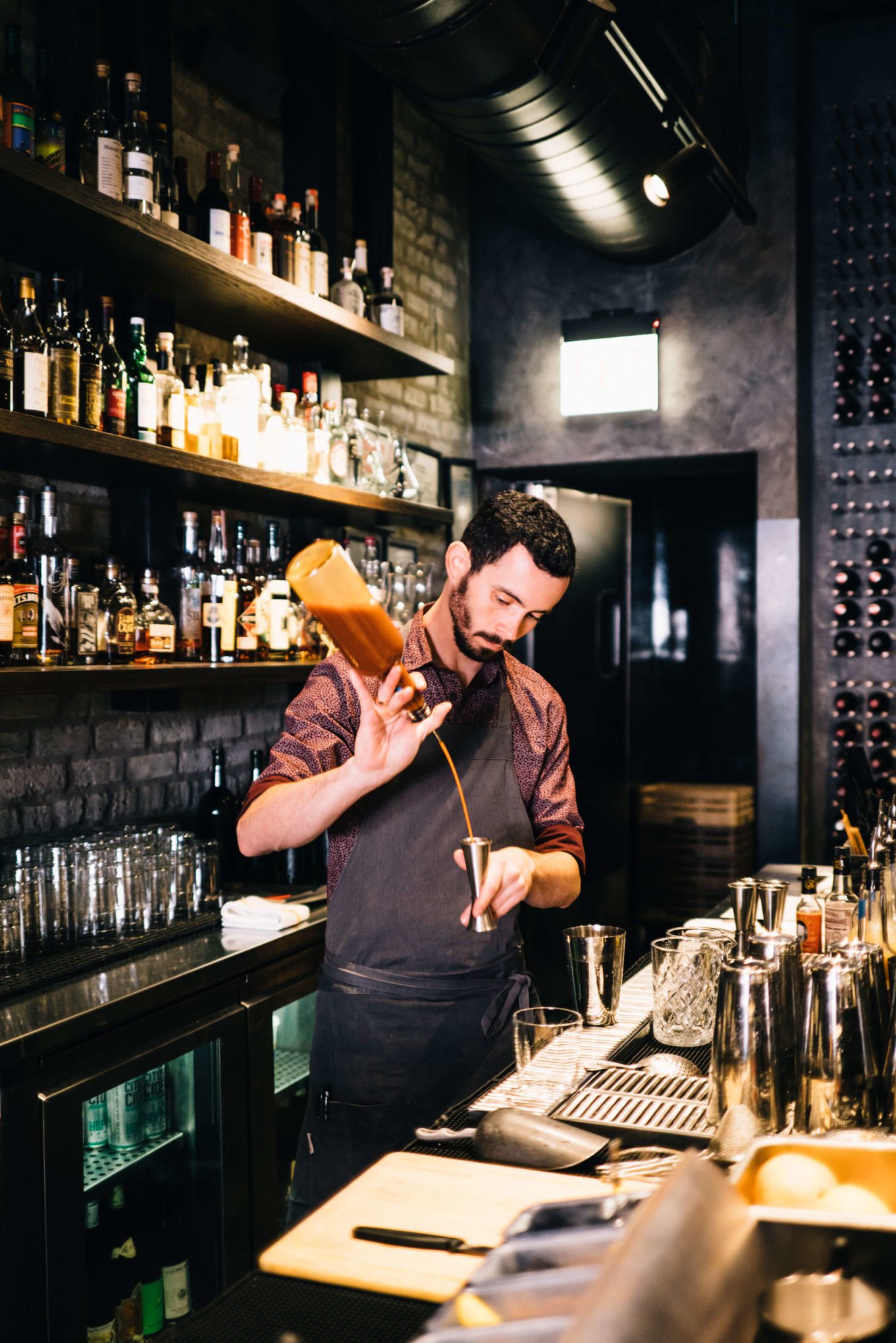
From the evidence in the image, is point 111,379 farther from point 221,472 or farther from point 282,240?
point 282,240

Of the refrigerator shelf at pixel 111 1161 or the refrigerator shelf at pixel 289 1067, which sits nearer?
the refrigerator shelf at pixel 111 1161

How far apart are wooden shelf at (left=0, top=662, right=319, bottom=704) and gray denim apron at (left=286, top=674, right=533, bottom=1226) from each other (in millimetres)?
738

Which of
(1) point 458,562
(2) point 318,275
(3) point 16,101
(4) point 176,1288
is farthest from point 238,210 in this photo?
(4) point 176,1288

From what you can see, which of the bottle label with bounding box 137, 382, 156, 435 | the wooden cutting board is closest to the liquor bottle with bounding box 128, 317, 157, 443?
the bottle label with bounding box 137, 382, 156, 435

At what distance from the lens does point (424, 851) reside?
2.04 m

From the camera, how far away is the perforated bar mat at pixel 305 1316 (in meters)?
0.94

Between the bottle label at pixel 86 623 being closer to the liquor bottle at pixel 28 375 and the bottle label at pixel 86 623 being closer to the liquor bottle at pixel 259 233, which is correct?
the liquor bottle at pixel 28 375

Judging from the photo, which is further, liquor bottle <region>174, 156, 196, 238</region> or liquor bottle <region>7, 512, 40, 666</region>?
liquor bottle <region>174, 156, 196, 238</region>

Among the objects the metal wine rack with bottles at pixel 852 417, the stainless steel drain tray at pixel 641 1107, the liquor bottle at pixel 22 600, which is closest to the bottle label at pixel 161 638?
the liquor bottle at pixel 22 600

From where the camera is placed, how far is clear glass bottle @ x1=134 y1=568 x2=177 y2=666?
278 cm

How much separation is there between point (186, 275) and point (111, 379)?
320 millimetres

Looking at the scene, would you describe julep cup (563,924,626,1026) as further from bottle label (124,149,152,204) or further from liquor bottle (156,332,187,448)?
bottle label (124,149,152,204)

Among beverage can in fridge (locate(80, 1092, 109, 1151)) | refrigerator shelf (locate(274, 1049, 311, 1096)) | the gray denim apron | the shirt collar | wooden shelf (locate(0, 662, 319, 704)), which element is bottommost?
refrigerator shelf (locate(274, 1049, 311, 1096))

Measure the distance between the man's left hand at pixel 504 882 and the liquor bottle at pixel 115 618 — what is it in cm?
123
